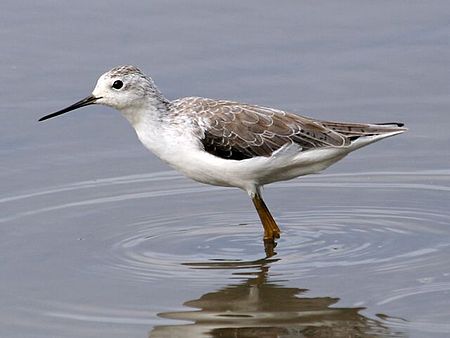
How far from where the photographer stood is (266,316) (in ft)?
37.8

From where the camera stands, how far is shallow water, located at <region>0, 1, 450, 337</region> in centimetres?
1159

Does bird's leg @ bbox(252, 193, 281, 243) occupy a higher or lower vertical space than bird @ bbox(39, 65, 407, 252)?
lower

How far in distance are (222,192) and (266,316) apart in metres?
3.61

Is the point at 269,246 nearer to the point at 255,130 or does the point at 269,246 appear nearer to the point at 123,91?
the point at 255,130

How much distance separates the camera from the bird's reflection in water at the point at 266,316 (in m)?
11.0

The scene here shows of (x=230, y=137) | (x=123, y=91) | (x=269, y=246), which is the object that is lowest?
(x=269, y=246)

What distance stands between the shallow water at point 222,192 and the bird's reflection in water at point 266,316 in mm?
19

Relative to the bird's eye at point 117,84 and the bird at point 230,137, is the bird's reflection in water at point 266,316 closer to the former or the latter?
the bird at point 230,137

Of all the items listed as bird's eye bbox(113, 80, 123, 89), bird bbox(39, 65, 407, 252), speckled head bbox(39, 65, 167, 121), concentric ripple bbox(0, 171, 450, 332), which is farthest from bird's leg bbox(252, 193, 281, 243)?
bird's eye bbox(113, 80, 123, 89)

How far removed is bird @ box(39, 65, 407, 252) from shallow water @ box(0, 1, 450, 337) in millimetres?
668

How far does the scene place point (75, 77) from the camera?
17453 millimetres

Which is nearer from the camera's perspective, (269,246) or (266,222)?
Result: (269,246)

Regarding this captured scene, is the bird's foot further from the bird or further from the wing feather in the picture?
the wing feather

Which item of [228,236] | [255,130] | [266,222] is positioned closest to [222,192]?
[228,236]
